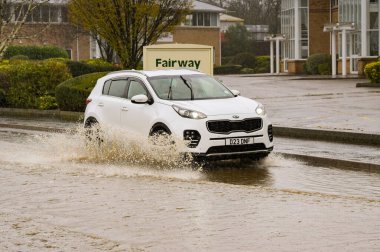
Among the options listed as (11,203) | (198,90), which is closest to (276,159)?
(198,90)

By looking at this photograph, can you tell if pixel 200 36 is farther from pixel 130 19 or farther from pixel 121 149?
pixel 121 149

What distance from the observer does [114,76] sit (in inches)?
685

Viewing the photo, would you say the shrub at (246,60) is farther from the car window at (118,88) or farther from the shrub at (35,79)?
the car window at (118,88)

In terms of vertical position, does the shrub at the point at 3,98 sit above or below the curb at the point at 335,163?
above

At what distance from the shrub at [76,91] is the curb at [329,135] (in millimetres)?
9233

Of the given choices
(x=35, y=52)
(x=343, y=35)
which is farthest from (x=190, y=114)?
(x=35, y=52)

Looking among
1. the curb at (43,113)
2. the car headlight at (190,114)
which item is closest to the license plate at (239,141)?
the car headlight at (190,114)

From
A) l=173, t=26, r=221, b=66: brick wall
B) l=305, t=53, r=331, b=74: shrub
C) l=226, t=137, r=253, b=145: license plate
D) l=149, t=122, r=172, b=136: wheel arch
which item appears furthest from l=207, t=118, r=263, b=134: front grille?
l=173, t=26, r=221, b=66: brick wall

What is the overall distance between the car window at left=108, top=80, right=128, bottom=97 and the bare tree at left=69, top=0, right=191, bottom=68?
13.0 metres

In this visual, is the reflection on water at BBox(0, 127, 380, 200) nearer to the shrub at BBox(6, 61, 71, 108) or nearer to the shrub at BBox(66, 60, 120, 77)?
the shrub at BBox(6, 61, 71, 108)

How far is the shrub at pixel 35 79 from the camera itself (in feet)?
104

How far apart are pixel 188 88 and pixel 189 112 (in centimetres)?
135

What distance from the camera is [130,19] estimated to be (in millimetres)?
30781

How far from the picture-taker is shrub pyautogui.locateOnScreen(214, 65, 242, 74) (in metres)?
78.4
